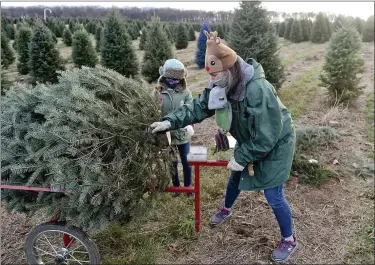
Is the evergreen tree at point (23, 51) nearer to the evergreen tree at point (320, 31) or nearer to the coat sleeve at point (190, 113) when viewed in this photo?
the coat sleeve at point (190, 113)

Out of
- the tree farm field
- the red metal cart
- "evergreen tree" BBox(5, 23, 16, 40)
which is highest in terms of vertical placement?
"evergreen tree" BBox(5, 23, 16, 40)

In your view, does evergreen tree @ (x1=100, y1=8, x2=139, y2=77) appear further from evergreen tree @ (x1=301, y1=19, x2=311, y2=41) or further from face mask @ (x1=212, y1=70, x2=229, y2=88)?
evergreen tree @ (x1=301, y1=19, x2=311, y2=41)

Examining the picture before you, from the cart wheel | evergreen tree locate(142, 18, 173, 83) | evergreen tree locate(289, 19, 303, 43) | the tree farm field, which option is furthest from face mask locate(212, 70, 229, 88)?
evergreen tree locate(289, 19, 303, 43)

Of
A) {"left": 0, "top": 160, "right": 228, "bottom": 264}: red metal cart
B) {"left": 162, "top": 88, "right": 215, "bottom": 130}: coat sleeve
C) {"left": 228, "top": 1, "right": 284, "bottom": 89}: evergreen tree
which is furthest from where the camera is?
{"left": 228, "top": 1, "right": 284, "bottom": 89}: evergreen tree

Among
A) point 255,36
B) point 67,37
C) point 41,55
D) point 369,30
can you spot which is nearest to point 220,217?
point 255,36

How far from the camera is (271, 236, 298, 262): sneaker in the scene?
2764 millimetres

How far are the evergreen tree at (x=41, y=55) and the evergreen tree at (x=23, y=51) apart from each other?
216 centimetres

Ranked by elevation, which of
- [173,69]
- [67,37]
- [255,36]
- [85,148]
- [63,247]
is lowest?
[63,247]

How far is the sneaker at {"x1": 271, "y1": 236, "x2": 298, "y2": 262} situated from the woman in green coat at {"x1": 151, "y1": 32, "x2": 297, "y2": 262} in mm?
229

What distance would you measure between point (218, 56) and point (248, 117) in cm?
48

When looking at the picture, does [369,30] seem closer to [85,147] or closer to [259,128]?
[259,128]

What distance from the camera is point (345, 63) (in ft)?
23.0

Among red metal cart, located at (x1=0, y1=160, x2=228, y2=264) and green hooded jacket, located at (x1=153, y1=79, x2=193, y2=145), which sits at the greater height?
green hooded jacket, located at (x1=153, y1=79, x2=193, y2=145)

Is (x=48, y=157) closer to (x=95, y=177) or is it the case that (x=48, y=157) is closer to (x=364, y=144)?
(x=95, y=177)
